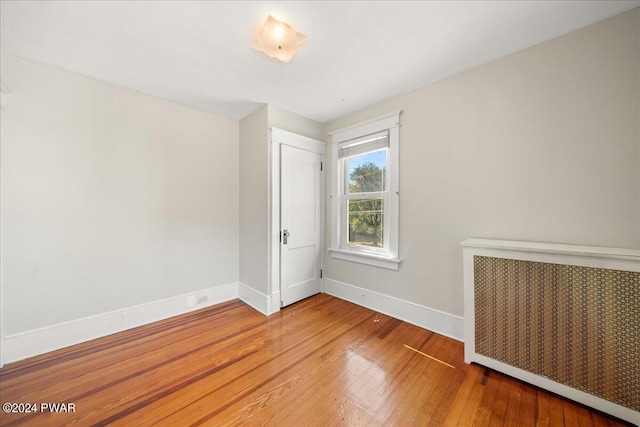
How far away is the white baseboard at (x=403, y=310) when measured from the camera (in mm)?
2209

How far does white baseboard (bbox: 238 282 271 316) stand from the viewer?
8.98 feet

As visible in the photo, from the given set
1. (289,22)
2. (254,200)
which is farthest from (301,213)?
(289,22)

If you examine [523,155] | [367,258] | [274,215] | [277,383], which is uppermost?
[523,155]

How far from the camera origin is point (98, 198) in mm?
2266

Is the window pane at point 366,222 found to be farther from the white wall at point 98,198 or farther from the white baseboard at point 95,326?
the white baseboard at point 95,326

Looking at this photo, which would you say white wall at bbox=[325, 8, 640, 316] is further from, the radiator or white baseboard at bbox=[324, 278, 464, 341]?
the radiator

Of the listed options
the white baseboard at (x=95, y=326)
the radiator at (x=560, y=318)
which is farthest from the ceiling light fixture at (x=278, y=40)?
the white baseboard at (x=95, y=326)

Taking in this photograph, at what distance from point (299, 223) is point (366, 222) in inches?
35.9

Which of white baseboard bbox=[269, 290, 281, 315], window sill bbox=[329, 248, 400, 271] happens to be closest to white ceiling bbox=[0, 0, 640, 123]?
window sill bbox=[329, 248, 400, 271]

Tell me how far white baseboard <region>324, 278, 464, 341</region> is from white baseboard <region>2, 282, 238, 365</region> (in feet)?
5.73

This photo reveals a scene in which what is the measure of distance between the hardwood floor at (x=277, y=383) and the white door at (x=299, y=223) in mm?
732

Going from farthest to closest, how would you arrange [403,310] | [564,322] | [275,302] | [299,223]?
[299,223], [275,302], [403,310], [564,322]

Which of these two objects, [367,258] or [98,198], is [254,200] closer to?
[98,198]

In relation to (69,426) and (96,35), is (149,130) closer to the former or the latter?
(96,35)
